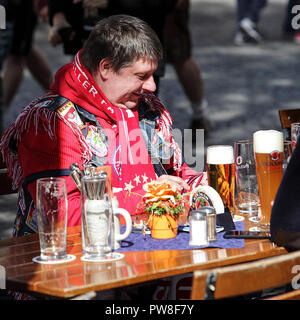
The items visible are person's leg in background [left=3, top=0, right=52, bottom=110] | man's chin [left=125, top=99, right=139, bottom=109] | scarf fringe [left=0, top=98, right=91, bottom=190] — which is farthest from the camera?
person's leg in background [left=3, top=0, right=52, bottom=110]

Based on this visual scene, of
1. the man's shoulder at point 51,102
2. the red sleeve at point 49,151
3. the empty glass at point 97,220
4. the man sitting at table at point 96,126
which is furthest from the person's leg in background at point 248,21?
the empty glass at point 97,220

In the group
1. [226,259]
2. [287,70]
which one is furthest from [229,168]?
[287,70]

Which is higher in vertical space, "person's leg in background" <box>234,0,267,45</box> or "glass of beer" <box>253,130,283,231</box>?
"person's leg in background" <box>234,0,267,45</box>

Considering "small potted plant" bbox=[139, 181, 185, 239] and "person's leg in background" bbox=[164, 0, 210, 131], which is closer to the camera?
"small potted plant" bbox=[139, 181, 185, 239]

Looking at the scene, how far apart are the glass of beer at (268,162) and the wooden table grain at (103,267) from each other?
238 millimetres

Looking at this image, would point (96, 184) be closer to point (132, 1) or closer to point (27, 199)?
point (27, 199)

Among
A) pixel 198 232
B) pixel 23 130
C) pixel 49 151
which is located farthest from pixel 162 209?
pixel 23 130

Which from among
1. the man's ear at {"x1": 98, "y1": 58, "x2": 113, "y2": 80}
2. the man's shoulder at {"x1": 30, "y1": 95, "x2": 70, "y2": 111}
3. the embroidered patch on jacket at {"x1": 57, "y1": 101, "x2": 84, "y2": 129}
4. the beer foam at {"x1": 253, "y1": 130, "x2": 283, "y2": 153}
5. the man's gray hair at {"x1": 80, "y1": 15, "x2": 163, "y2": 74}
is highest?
the man's gray hair at {"x1": 80, "y1": 15, "x2": 163, "y2": 74}

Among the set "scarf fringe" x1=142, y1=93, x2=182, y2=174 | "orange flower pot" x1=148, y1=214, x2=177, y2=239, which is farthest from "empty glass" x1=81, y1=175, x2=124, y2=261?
"scarf fringe" x1=142, y1=93, x2=182, y2=174

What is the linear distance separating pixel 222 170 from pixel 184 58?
4.35 meters

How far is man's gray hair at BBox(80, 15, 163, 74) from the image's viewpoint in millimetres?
3291

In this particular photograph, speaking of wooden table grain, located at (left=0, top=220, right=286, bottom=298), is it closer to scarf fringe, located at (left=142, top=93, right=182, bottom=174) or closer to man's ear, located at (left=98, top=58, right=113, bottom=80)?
man's ear, located at (left=98, top=58, right=113, bottom=80)

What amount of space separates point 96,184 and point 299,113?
1.97 meters

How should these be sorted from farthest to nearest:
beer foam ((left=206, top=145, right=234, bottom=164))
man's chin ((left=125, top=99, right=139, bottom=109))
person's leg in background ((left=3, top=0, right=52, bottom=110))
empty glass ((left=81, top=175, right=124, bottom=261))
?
person's leg in background ((left=3, top=0, right=52, bottom=110))
man's chin ((left=125, top=99, right=139, bottom=109))
beer foam ((left=206, top=145, right=234, bottom=164))
empty glass ((left=81, top=175, right=124, bottom=261))
